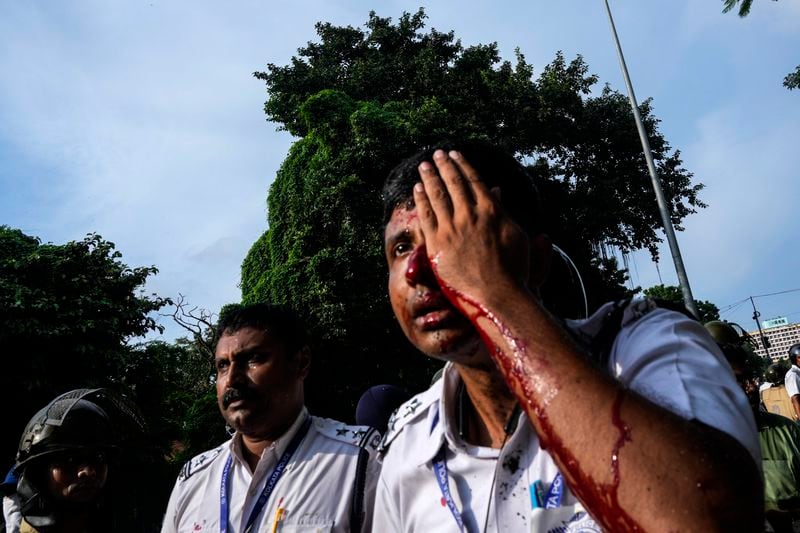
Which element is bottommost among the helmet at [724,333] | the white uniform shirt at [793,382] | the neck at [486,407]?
the neck at [486,407]

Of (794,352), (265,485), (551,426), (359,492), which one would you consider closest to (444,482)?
(551,426)

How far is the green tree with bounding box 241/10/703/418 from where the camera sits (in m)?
16.6

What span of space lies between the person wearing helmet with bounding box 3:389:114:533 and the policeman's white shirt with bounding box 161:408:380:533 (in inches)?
16.9

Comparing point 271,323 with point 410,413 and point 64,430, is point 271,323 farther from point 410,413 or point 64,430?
point 410,413

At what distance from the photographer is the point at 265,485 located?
2709 millimetres

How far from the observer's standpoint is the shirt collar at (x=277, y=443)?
2824mm

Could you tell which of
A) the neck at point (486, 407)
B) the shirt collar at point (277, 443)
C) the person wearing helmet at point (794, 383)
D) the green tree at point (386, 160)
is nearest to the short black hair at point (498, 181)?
the neck at point (486, 407)

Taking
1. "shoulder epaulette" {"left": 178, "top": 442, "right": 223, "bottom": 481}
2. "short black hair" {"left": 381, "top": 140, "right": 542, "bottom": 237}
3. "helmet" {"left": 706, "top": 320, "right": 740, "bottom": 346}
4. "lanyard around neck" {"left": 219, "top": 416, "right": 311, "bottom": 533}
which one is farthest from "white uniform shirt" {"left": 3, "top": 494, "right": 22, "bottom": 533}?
"helmet" {"left": 706, "top": 320, "right": 740, "bottom": 346}

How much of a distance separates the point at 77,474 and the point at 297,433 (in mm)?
1022

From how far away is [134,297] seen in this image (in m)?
14.7

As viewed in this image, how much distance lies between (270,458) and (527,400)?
84.4 inches

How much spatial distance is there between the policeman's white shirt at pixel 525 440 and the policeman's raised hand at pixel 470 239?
309 mm

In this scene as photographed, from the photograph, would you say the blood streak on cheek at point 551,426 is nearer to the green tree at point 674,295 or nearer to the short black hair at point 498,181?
the short black hair at point 498,181

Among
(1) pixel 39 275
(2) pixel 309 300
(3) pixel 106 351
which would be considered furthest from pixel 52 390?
(2) pixel 309 300
